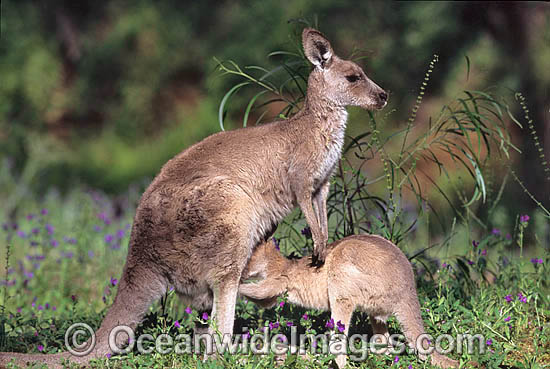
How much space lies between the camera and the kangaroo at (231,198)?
4.12 meters

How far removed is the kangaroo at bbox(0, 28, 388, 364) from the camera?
4117mm

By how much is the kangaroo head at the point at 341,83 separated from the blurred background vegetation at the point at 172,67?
4296 millimetres

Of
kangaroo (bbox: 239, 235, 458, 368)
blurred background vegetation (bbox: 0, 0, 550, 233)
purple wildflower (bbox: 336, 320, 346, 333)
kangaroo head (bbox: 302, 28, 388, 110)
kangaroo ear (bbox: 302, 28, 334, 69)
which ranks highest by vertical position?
blurred background vegetation (bbox: 0, 0, 550, 233)

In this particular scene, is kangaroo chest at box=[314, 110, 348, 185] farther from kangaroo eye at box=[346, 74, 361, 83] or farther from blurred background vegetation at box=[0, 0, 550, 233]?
blurred background vegetation at box=[0, 0, 550, 233]

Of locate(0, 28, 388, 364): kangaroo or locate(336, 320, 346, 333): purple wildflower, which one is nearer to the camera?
locate(336, 320, 346, 333): purple wildflower

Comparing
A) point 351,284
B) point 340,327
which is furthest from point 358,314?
point 340,327

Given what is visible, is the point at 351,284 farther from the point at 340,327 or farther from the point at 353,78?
the point at 353,78

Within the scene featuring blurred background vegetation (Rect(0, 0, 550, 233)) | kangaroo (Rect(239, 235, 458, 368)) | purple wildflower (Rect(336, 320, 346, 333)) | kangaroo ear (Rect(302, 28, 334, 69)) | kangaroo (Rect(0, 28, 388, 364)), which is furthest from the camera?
blurred background vegetation (Rect(0, 0, 550, 233))

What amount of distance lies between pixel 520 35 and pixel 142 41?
725cm

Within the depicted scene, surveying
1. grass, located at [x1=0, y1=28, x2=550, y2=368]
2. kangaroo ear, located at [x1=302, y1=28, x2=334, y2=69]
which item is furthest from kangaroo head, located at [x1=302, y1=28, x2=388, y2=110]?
grass, located at [x1=0, y1=28, x2=550, y2=368]

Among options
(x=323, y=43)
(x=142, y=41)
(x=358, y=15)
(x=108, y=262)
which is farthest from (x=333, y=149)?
(x=142, y=41)

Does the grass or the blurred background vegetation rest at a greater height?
the blurred background vegetation

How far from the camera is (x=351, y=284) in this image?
13.2 feet

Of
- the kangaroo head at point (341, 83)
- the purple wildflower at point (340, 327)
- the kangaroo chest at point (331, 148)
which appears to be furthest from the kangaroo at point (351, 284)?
the kangaroo head at point (341, 83)
